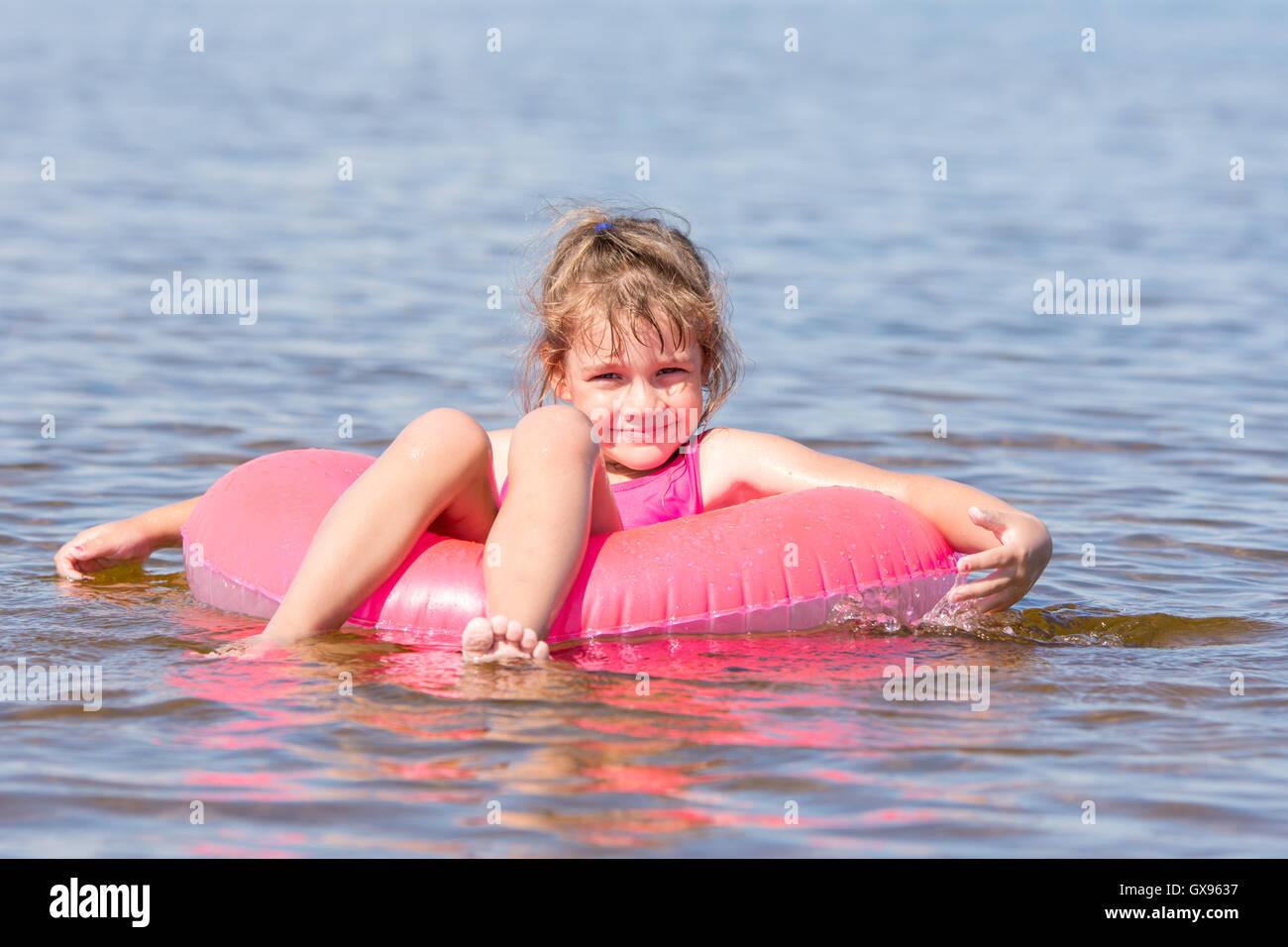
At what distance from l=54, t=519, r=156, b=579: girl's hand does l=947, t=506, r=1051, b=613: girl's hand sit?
2398 millimetres

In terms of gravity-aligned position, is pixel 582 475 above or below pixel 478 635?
above

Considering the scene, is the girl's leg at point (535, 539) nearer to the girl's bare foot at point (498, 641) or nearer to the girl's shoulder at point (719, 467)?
the girl's bare foot at point (498, 641)

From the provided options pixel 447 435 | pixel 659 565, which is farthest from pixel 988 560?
pixel 447 435

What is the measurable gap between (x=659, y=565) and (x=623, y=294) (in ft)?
2.98

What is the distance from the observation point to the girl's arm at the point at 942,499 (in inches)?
157

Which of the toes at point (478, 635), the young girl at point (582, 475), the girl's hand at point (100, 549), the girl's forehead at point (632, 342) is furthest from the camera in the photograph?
the girl's hand at point (100, 549)

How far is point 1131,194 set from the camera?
13438 mm

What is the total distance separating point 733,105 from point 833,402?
13.4m

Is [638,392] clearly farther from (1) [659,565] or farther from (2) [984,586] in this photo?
(2) [984,586]

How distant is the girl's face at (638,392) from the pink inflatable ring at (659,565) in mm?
401

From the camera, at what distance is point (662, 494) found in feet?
14.7

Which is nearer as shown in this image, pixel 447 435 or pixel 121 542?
pixel 447 435

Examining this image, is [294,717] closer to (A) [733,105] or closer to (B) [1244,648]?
(B) [1244,648]

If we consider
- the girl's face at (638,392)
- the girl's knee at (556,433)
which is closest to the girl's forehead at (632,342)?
the girl's face at (638,392)
